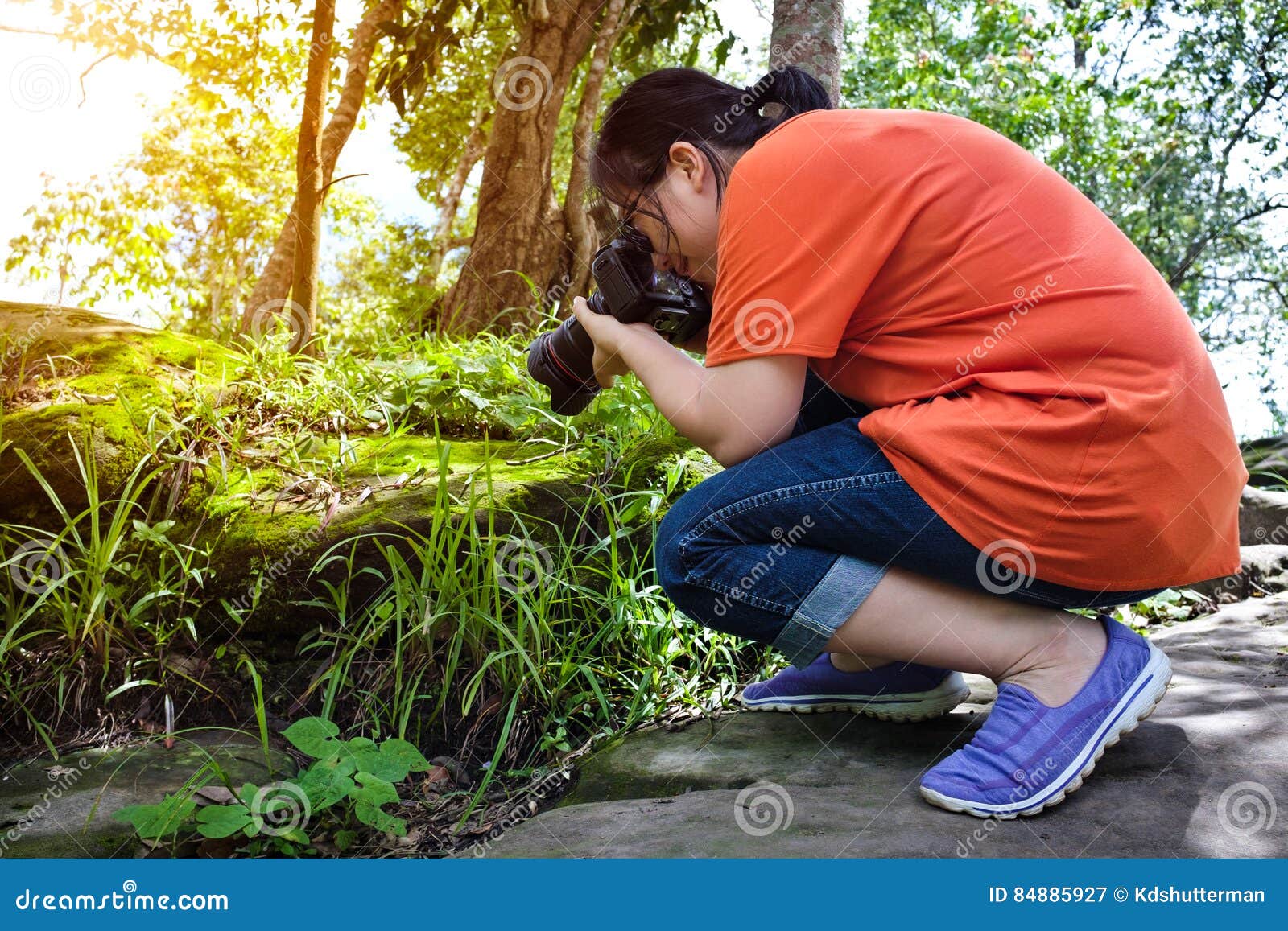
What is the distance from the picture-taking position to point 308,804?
156 centimetres

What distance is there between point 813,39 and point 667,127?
5.13ft

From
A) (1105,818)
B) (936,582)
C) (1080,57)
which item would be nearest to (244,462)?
(936,582)

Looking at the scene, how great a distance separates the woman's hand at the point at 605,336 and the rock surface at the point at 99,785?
0.91 meters

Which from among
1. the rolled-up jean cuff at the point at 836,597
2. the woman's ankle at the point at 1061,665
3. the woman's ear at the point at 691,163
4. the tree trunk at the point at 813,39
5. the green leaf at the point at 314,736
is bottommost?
the green leaf at the point at 314,736

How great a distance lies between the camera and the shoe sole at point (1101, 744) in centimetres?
138

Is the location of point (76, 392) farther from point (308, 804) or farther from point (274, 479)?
point (308, 804)

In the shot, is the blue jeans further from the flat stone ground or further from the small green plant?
the small green plant

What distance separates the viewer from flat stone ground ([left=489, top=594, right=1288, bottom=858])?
129 cm

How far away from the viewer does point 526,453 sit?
2.57 meters

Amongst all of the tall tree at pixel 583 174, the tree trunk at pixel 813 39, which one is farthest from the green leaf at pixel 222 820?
the tall tree at pixel 583 174

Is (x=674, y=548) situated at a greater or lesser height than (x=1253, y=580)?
greater

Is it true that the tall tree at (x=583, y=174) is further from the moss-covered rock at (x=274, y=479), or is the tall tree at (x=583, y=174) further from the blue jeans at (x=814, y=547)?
the blue jeans at (x=814, y=547)


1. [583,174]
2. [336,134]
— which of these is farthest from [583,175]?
[336,134]

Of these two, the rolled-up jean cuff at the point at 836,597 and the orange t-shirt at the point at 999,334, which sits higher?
the orange t-shirt at the point at 999,334
